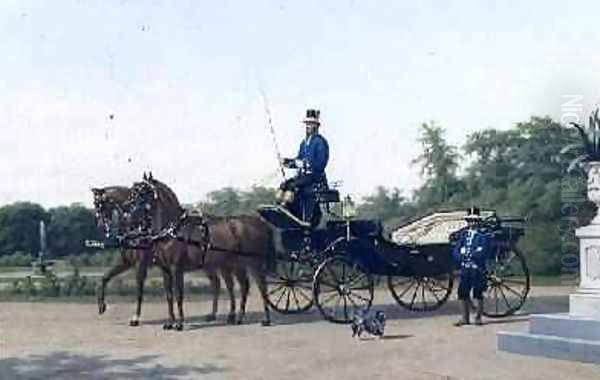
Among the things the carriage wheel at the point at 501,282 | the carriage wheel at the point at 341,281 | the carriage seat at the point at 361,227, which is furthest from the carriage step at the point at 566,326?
the carriage seat at the point at 361,227

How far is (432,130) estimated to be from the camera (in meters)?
46.7

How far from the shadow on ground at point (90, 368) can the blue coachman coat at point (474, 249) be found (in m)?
4.77

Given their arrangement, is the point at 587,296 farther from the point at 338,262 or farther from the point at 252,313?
the point at 252,313

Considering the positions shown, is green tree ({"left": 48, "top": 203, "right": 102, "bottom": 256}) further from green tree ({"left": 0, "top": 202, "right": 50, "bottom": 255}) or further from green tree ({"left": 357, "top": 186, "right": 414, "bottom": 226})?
green tree ({"left": 357, "top": 186, "right": 414, "bottom": 226})

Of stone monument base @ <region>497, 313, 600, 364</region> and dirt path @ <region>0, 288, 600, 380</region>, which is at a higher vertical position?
stone monument base @ <region>497, 313, 600, 364</region>

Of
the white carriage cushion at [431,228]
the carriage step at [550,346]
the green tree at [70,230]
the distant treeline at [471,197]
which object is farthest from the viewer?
the green tree at [70,230]

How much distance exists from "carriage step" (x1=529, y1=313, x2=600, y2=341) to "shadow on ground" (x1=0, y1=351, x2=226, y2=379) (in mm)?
3663

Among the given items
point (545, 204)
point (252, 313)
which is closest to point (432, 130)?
point (545, 204)

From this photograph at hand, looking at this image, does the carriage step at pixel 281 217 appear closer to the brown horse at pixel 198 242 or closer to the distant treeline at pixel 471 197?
the brown horse at pixel 198 242

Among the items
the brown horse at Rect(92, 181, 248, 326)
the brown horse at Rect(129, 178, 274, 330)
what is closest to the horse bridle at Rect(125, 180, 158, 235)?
the brown horse at Rect(129, 178, 274, 330)

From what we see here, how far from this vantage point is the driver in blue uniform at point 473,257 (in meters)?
13.1

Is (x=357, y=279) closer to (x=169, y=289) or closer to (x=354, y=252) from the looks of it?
(x=354, y=252)

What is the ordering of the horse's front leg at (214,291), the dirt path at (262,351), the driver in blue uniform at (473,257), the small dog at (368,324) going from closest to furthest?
1. the dirt path at (262,351)
2. the small dog at (368,324)
3. the driver in blue uniform at (473,257)
4. the horse's front leg at (214,291)

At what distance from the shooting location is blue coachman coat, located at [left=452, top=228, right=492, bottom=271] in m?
13.1
